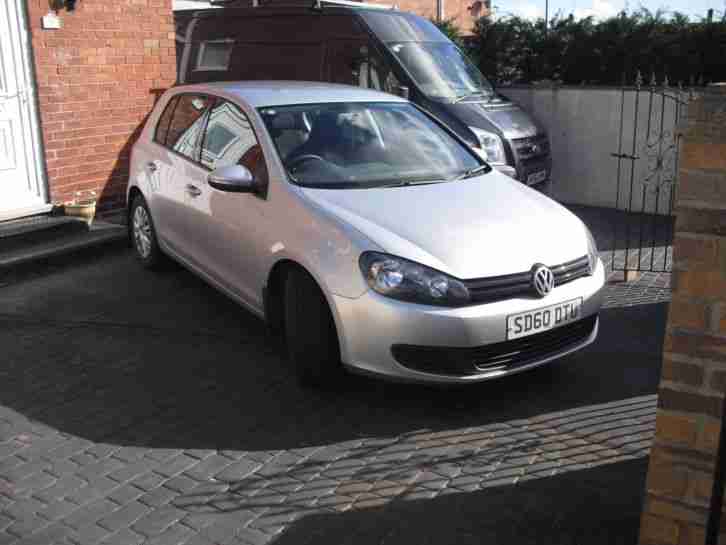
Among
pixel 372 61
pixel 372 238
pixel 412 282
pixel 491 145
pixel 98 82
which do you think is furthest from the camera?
pixel 372 61

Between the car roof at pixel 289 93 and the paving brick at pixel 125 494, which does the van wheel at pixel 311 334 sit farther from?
the car roof at pixel 289 93

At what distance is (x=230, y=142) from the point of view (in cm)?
604

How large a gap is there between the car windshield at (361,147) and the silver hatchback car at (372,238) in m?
0.01

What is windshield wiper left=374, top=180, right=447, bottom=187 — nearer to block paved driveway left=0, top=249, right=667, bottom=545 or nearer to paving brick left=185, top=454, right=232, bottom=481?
block paved driveway left=0, top=249, right=667, bottom=545

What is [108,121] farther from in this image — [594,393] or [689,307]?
[689,307]

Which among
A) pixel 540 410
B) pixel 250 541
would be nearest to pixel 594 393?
pixel 540 410

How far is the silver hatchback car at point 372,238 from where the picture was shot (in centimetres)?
454

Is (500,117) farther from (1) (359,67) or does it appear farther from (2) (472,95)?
(1) (359,67)

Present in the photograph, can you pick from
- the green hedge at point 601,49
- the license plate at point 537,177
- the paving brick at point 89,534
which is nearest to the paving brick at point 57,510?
the paving brick at point 89,534

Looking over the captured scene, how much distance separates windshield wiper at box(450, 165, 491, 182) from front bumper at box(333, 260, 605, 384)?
127 cm

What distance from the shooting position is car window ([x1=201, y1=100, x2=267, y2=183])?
5656 millimetres

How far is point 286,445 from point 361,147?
2257 mm

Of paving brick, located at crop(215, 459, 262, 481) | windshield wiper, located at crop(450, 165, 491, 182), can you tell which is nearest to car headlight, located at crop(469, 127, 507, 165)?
windshield wiper, located at crop(450, 165, 491, 182)

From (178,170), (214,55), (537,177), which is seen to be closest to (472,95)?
(537,177)
